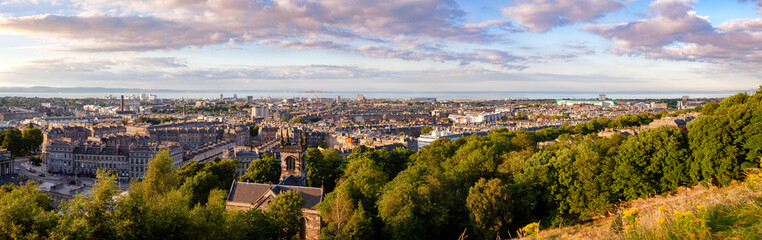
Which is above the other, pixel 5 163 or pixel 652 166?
pixel 652 166

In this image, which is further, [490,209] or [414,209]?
[490,209]

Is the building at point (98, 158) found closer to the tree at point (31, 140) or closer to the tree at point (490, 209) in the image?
the tree at point (31, 140)

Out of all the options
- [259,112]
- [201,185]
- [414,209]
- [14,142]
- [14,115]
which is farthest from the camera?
[259,112]

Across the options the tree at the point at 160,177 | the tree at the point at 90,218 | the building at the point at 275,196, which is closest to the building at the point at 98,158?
the tree at the point at 160,177

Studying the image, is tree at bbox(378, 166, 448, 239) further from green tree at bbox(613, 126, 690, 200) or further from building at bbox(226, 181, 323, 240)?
green tree at bbox(613, 126, 690, 200)

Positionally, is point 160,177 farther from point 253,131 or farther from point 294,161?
point 253,131

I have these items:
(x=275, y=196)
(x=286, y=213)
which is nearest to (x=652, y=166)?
(x=286, y=213)

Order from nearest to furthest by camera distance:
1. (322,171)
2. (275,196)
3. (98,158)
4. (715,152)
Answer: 1. (715,152)
2. (275,196)
3. (322,171)
4. (98,158)
